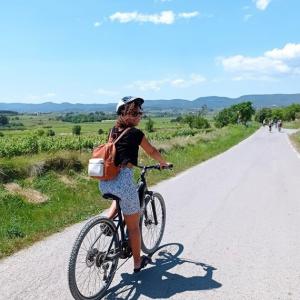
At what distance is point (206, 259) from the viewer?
5.59 metres

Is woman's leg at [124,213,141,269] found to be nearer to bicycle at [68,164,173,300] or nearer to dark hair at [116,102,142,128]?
bicycle at [68,164,173,300]

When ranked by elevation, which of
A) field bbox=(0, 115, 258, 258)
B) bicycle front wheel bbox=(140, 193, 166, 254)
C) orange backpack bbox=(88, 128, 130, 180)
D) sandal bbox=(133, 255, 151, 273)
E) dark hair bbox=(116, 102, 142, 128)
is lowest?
field bbox=(0, 115, 258, 258)

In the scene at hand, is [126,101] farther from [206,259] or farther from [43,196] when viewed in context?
[43,196]

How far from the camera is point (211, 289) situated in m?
4.64

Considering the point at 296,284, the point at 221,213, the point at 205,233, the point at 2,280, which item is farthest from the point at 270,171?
the point at 2,280

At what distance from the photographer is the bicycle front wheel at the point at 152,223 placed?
18.3ft

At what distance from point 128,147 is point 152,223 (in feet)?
5.63

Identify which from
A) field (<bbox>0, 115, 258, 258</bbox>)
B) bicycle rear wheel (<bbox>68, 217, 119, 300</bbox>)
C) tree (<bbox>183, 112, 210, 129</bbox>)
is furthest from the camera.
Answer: tree (<bbox>183, 112, 210, 129</bbox>)

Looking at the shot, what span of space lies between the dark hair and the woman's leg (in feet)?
3.23

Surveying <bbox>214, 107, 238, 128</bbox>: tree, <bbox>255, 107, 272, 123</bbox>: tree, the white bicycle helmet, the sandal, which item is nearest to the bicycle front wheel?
the sandal

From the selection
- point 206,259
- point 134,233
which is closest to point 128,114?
point 134,233

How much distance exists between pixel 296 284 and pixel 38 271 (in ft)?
9.59

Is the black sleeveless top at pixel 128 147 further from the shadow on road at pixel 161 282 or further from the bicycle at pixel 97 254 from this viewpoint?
the shadow on road at pixel 161 282

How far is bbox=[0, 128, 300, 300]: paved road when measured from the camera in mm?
4559
